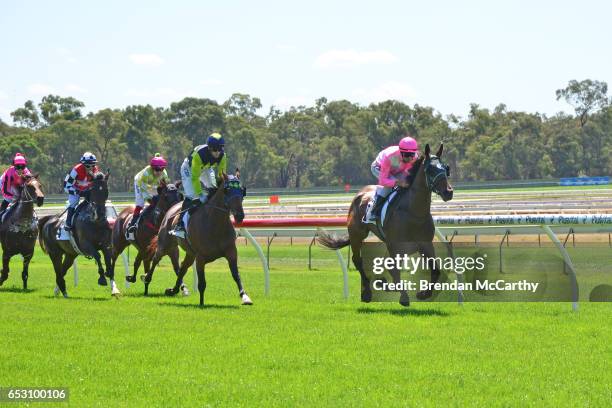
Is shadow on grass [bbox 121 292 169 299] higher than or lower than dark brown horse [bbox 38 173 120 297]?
lower

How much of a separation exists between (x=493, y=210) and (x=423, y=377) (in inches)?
1206

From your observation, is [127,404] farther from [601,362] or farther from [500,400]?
[601,362]

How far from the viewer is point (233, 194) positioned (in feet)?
37.8

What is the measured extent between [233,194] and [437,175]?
269 cm

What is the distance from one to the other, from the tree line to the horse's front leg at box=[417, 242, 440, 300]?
75880 mm

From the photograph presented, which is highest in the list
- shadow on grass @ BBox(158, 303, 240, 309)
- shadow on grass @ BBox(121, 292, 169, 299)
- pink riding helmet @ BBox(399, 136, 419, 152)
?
pink riding helmet @ BBox(399, 136, 419, 152)

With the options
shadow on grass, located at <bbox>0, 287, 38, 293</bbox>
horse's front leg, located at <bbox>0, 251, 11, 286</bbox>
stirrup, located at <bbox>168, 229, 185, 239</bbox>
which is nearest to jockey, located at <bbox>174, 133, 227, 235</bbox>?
stirrup, located at <bbox>168, 229, 185, 239</bbox>

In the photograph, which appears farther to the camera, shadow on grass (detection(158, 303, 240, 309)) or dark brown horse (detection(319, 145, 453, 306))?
shadow on grass (detection(158, 303, 240, 309))

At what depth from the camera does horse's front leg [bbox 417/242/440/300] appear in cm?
1057

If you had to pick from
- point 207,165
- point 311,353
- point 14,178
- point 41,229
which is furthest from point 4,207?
point 311,353

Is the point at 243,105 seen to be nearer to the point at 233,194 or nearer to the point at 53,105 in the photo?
the point at 53,105

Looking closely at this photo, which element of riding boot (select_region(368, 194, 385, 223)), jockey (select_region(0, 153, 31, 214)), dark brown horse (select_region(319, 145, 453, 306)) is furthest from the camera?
jockey (select_region(0, 153, 31, 214))

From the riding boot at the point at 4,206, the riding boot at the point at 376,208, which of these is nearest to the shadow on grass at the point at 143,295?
the riding boot at the point at 4,206

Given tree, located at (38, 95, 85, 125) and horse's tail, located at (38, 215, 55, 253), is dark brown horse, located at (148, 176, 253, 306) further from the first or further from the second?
tree, located at (38, 95, 85, 125)
